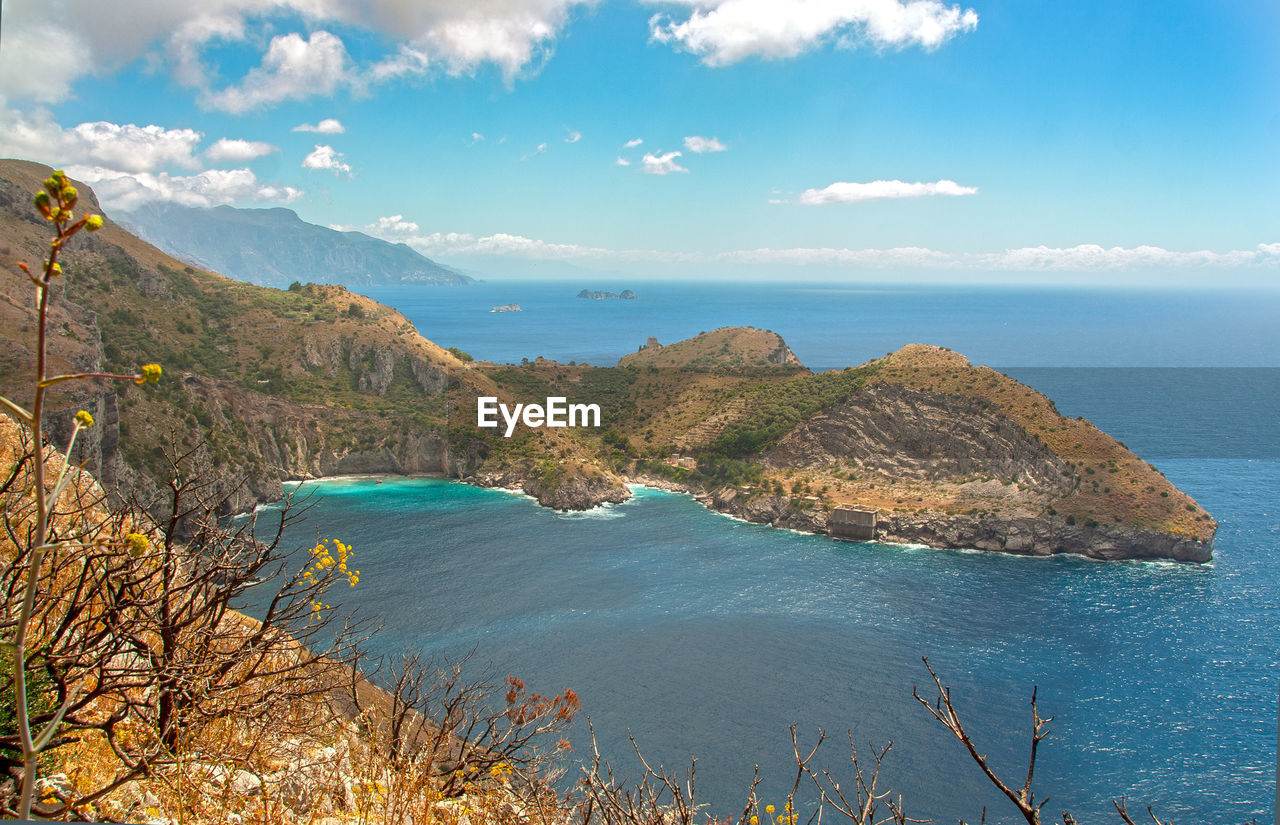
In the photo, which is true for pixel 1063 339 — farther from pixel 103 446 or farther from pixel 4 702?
pixel 4 702

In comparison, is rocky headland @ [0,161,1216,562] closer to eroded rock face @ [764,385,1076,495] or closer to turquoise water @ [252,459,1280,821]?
eroded rock face @ [764,385,1076,495]

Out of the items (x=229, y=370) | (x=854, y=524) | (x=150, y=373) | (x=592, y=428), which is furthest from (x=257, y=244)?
(x=150, y=373)

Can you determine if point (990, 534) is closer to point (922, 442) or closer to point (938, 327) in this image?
point (922, 442)

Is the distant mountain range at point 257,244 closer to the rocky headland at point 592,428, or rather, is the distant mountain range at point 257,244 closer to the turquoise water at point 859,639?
the rocky headland at point 592,428

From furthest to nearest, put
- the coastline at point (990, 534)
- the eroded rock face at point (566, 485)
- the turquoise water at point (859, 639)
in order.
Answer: the eroded rock face at point (566, 485), the coastline at point (990, 534), the turquoise water at point (859, 639)

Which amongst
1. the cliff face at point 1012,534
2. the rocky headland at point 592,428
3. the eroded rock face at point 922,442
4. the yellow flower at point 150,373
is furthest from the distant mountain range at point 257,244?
the eroded rock face at point 922,442

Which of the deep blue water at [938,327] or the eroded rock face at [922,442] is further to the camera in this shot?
the deep blue water at [938,327]

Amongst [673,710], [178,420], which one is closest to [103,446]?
[178,420]

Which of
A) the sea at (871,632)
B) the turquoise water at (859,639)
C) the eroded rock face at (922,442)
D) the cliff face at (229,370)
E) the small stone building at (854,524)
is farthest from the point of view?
the eroded rock face at (922,442)
